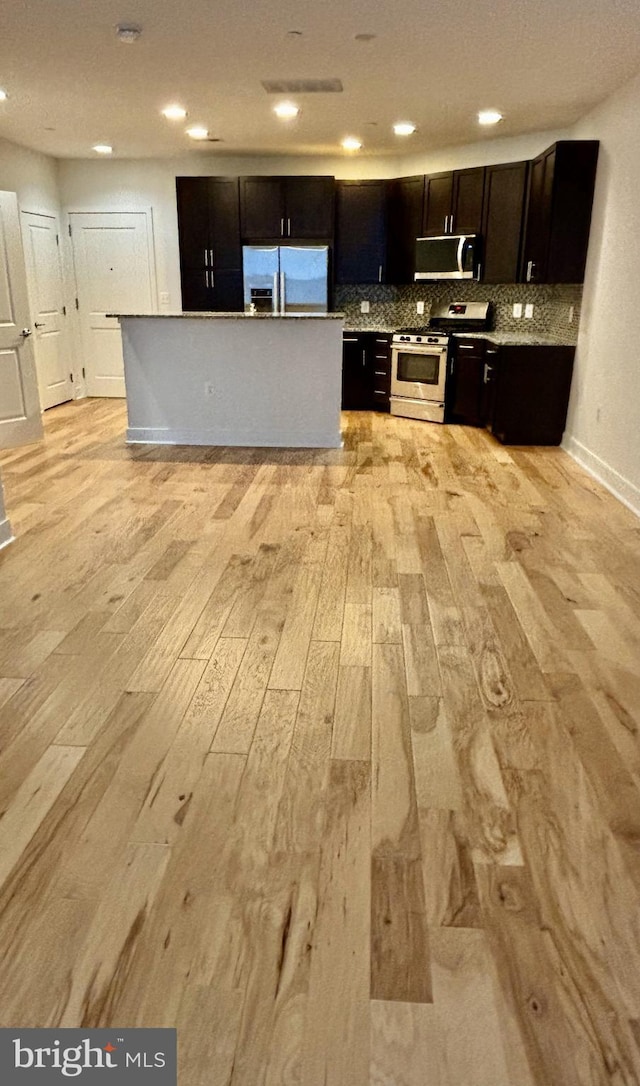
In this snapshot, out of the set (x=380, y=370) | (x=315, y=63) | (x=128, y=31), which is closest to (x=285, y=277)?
(x=380, y=370)

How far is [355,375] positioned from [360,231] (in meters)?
1.50

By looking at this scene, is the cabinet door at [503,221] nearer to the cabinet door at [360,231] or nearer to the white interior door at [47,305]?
the cabinet door at [360,231]

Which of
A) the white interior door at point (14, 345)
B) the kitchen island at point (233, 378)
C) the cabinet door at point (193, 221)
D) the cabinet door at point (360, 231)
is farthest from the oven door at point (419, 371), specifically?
the white interior door at point (14, 345)

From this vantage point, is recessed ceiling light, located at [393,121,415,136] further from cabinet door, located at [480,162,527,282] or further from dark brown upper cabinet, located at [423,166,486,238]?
cabinet door, located at [480,162,527,282]

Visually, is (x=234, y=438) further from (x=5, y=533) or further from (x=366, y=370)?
(x=5, y=533)

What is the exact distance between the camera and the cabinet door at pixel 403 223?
7.59 m

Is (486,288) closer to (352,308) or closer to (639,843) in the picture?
(352,308)

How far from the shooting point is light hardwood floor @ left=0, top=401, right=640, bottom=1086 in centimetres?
136

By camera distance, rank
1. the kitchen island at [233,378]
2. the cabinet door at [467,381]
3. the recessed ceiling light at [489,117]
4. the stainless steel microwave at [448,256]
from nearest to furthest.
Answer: the recessed ceiling light at [489,117] < the kitchen island at [233,378] < the cabinet door at [467,381] < the stainless steel microwave at [448,256]

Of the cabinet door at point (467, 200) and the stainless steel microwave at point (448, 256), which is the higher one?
the cabinet door at point (467, 200)

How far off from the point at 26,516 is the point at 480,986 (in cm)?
365

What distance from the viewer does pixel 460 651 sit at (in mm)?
2729

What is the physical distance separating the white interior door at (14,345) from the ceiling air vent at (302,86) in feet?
7.98

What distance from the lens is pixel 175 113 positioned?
5.86 metres
